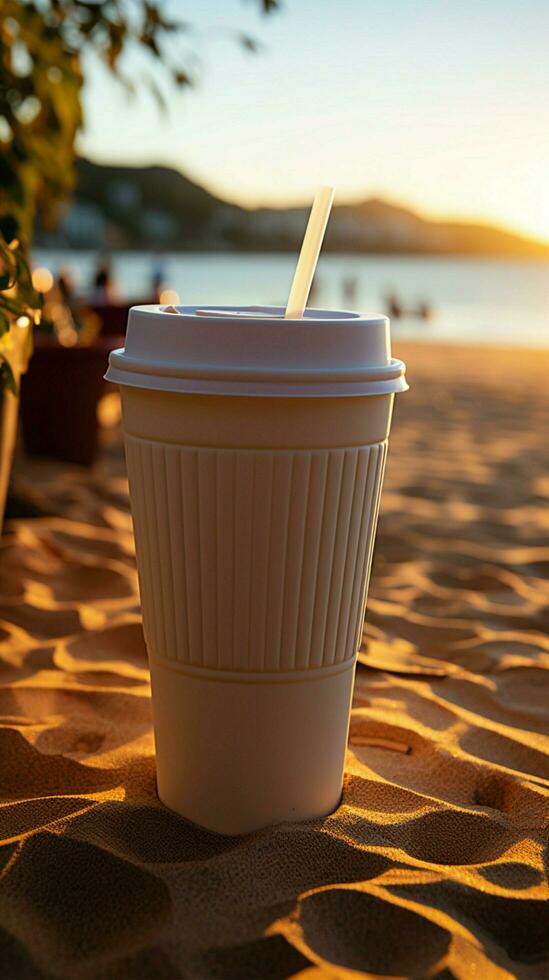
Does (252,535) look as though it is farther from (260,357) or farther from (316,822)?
(316,822)

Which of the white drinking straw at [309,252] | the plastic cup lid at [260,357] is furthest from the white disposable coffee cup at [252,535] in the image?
the white drinking straw at [309,252]

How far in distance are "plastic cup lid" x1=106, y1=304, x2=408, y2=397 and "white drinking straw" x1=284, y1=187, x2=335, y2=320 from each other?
0.51 ft

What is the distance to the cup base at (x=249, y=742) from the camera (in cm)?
175

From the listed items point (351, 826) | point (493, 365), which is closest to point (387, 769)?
point (351, 826)

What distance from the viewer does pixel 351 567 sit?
1.74 meters

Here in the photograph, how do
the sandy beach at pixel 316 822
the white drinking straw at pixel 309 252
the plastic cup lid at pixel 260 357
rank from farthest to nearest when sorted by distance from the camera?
the white drinking straw at pixel 309 252, the plastic cup lid at pixel 260 357, the sandy beach at pixel 316 822

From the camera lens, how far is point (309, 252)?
5.71 ft

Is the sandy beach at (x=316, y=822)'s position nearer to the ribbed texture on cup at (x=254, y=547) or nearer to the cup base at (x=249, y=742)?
the cup base at (x=249, y=742)

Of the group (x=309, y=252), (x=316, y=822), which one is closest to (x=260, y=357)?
(x=309, y=252)

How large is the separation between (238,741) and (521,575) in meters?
2.02

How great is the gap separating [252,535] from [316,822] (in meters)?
0.58

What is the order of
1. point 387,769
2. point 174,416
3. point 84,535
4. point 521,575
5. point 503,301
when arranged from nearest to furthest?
point 174,416
point 387,769
point 521,575
point 84,535
point 503,301

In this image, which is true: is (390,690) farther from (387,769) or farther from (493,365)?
(493,365)

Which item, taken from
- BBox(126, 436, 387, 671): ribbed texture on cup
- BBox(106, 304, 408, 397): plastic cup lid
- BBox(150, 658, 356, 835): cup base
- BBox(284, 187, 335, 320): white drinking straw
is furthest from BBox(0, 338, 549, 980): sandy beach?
BBox(284, 187, 335, 320): white drinking straw
